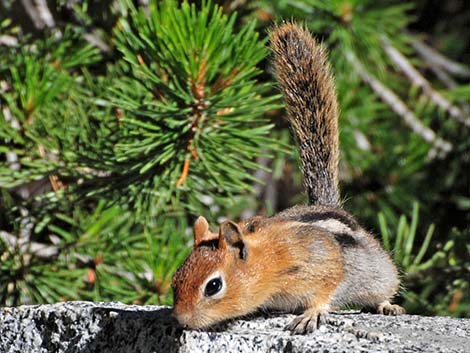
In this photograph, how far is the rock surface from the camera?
139 cm

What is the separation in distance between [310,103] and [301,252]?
38 cm

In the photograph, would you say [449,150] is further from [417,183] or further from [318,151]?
[318,151]

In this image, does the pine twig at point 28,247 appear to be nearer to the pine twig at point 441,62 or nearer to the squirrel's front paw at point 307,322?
the squirrel's front paw at point 307,322

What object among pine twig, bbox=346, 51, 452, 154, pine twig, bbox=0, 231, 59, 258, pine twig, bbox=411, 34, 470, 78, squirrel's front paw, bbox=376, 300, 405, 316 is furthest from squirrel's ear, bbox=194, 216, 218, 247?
pine twig, bbox=411, 34, 470, 78

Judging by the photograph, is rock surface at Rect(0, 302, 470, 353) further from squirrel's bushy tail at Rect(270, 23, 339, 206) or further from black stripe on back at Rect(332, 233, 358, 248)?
squirrel's bushy tail at Rect(270, 23, 339, 206)

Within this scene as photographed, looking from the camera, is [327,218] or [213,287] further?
[327,218]

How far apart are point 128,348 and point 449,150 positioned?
4.75ft

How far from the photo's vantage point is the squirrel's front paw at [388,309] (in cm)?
177

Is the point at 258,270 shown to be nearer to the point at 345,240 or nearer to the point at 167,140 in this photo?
the point at 345,240

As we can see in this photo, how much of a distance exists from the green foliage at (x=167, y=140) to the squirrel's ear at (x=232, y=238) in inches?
11.5

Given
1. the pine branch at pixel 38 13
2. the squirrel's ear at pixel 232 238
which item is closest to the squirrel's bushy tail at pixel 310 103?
the squirrel's ear at pixel 232 238

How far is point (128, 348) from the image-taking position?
1.50 meters

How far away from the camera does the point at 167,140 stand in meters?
1.86

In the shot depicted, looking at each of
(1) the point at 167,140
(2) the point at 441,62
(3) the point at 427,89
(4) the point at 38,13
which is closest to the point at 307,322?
(1) the point at 167,140
